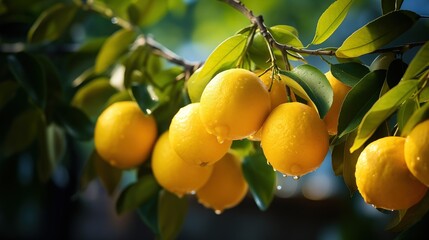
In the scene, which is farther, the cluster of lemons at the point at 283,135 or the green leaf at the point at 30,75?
the green leaf at the point at 30,75

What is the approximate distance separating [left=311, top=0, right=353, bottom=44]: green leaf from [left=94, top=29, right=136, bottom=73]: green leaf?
1.21 feet

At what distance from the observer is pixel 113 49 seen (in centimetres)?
85

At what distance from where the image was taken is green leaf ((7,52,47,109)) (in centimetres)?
74

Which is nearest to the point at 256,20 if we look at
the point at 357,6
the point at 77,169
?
the point at 77,169

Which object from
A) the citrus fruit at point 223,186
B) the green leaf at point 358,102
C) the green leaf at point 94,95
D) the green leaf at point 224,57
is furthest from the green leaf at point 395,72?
the green leaf at point 94,95

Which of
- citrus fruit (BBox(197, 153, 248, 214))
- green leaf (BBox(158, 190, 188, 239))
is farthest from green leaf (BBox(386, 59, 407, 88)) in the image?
green leaf (BBox(158, 190, 188, 239))

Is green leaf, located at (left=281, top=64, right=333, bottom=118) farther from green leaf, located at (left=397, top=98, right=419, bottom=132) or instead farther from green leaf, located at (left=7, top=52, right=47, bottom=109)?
green leaf, located at (left=7, top=52, right=47, bottom=109)

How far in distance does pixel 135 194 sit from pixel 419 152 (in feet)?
1.40

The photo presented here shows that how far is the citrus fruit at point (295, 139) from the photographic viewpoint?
0.48 meters

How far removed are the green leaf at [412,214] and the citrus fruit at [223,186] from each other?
22cm

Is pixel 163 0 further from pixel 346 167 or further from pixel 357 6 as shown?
pixel 357 6

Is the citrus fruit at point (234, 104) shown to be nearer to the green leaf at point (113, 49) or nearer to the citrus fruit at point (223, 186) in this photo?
the citrus fruit at point (223, 186)

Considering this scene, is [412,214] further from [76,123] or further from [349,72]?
[76,123]

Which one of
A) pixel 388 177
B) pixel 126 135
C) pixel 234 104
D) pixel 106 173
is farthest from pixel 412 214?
pixel 106 173
